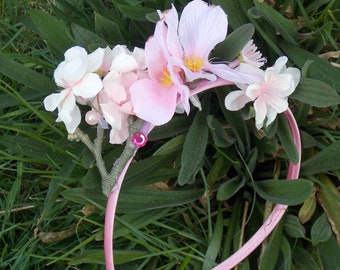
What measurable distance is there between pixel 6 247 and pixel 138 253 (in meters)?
0.30

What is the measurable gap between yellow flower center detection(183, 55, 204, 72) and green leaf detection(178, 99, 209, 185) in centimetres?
19

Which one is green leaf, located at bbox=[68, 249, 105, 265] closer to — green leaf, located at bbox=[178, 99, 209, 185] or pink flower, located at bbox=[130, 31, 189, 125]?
green leaf, located at bbox=[178, 99, 209, 185]

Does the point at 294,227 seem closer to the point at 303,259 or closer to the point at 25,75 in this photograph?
the point at 303,259

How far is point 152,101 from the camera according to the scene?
0.84 metres

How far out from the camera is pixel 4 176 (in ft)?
4.30

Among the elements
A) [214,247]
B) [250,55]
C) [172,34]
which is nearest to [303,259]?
[214,247]

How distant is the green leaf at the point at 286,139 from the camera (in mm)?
976

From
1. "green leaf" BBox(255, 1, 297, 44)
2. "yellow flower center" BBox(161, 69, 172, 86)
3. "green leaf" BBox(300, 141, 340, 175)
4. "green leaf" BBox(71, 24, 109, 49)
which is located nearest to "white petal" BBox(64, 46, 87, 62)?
"yellow flower center" BBox(161, 69, 172, 86)

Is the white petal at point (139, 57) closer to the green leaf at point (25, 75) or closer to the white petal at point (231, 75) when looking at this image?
the white petal at point (231, 75)

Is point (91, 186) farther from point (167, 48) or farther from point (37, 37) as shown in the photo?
point (37, 37)

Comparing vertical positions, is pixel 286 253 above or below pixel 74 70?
below

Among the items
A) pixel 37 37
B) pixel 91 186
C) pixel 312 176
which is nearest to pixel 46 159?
pixel 91 186

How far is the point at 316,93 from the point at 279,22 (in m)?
→ 0.16

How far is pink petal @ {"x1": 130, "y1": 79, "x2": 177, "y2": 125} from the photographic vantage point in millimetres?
836
